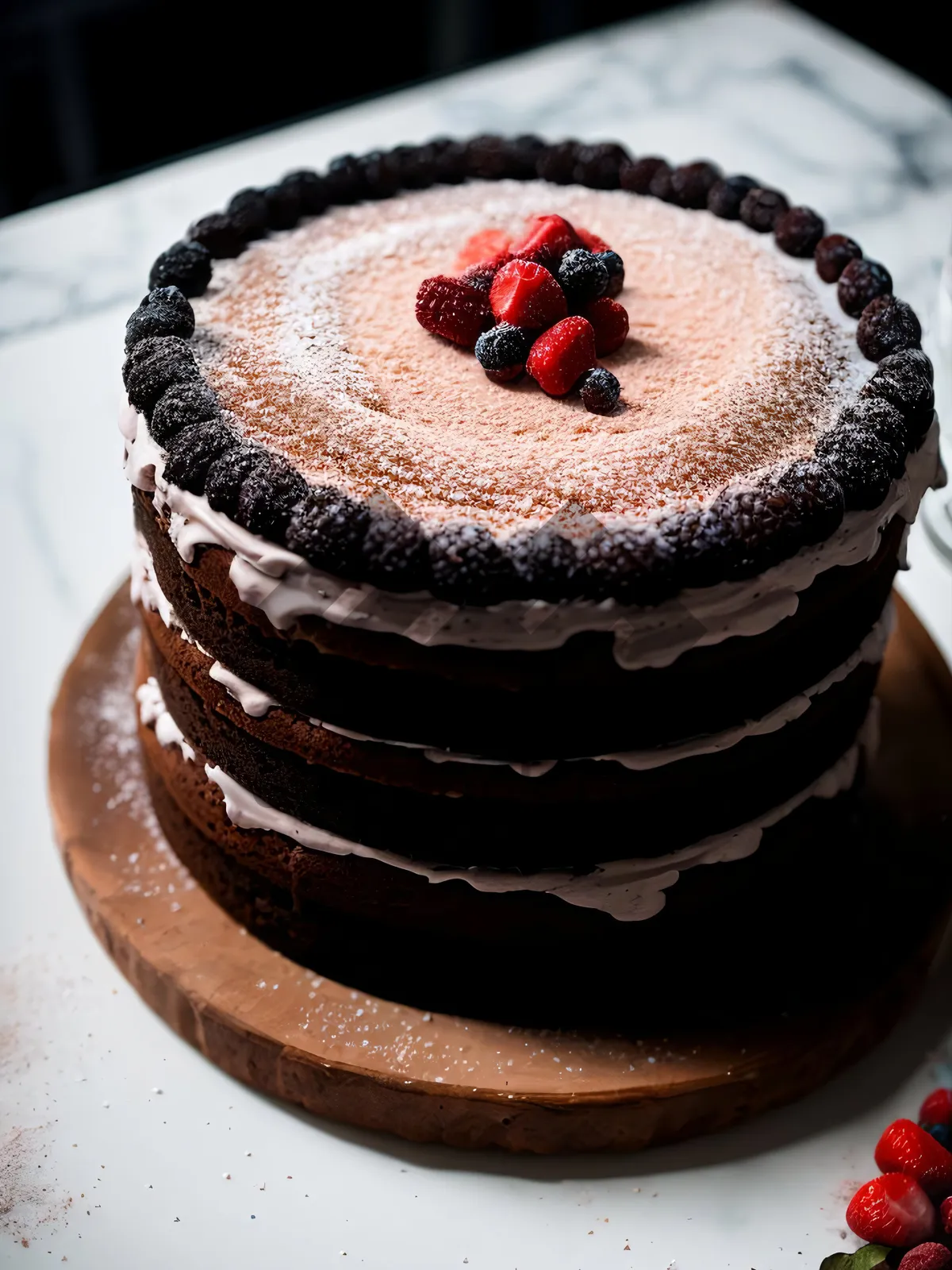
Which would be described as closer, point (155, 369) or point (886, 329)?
point (155, 369)

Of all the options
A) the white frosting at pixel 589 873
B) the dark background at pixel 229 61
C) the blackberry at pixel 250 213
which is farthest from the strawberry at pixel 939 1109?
the dark background at pixel 229 61

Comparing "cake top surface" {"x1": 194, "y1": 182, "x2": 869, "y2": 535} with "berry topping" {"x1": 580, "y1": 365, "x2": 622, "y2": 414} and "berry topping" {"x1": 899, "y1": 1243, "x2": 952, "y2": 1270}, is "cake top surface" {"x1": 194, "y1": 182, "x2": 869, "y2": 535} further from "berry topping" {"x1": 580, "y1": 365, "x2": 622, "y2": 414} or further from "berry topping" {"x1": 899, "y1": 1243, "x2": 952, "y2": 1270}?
"berry topping" {"x1": 899, "y1": 1243, "x2": 952, "y2": 1270}

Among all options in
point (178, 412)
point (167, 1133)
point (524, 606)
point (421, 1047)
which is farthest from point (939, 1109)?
point (178, 412)

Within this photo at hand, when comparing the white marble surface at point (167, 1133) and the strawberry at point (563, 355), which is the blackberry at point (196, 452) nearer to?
the strawberry at point (563, 355)

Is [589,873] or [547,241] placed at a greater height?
[547,241]

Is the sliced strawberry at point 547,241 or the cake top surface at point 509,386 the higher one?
the sliced strawberry at point 547,241

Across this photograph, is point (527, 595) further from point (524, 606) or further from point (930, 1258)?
point (930, 1258)

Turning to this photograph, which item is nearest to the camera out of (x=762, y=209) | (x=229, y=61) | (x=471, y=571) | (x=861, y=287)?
(x=471, y=571)
